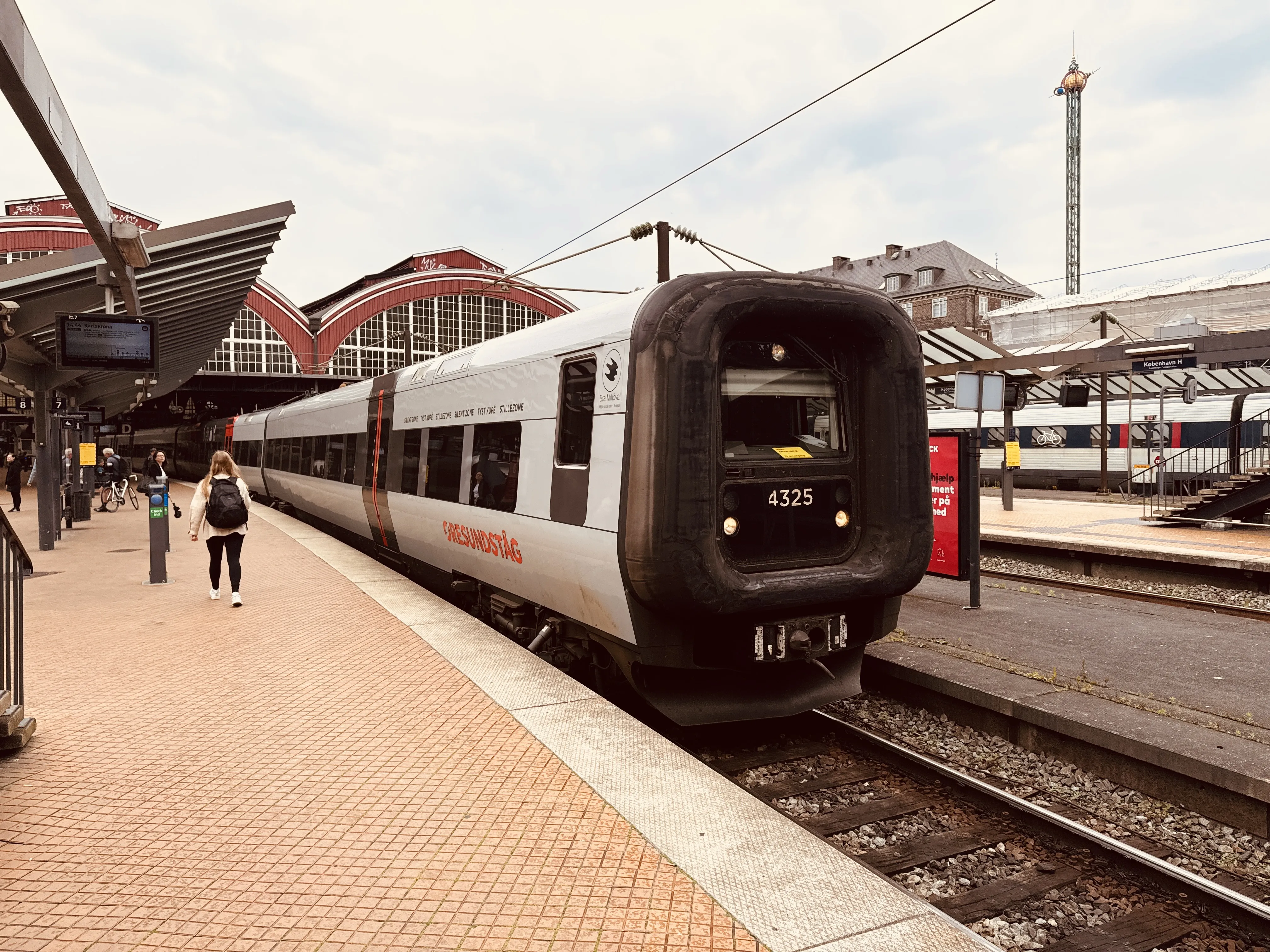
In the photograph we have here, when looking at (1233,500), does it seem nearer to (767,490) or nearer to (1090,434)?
(1090,434)

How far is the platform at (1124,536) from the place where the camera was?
11773 millimetres

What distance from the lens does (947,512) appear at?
28.7 feet

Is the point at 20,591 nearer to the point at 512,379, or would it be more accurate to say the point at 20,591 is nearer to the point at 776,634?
the point at 512,379

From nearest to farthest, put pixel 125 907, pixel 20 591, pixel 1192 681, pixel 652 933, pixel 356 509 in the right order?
pixel 652 933, pixel 125 907, pixel 20 591, pixel 1192 681, pixel 356 509

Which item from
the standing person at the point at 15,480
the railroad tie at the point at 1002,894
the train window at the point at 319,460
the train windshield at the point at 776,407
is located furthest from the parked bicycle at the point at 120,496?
the railroad tie at the point at 1002,894

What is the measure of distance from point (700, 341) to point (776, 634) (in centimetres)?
181

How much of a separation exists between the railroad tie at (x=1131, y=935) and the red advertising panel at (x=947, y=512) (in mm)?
4951

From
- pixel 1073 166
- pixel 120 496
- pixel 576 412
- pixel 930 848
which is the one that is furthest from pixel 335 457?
pixel 1073 166

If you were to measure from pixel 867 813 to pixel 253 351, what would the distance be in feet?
160

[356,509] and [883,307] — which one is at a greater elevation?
[883,307]

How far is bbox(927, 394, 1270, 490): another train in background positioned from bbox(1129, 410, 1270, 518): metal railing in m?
0.42

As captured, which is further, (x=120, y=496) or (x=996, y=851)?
(x=120, y=496)

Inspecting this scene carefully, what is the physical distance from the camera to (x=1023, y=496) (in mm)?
25219

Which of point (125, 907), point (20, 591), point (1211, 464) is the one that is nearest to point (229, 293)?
point (20, 591)
